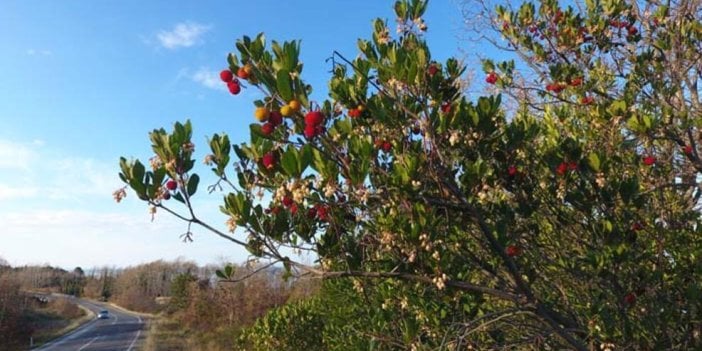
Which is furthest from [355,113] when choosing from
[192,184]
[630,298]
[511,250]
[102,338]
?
[102,338]

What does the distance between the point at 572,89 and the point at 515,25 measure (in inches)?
44.6

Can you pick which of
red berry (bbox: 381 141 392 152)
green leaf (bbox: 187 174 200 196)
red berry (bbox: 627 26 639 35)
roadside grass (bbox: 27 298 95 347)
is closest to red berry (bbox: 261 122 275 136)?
green leaf (bbox: 187 174 200 196)

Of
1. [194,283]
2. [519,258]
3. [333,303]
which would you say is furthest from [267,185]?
[194,283]

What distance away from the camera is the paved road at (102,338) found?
3256 cm

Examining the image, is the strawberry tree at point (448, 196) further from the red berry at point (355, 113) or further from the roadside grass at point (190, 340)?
the roadside grass at point (190, 340)

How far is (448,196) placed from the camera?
9.46 feet

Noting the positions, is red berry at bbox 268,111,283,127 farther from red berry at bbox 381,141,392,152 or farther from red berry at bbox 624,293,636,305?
red berry at bbox 624,293,636,305

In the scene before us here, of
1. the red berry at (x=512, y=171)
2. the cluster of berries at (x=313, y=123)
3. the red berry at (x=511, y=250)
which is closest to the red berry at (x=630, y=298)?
the red berry at (x=511, y=250)

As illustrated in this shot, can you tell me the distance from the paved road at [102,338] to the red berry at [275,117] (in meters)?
33.0

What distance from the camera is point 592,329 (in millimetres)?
3275

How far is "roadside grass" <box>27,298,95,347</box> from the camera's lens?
40.0 m

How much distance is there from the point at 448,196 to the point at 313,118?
2.94 feet

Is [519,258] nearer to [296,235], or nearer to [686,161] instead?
[296,235]

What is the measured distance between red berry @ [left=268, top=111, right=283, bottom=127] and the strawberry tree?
12 millimetres
